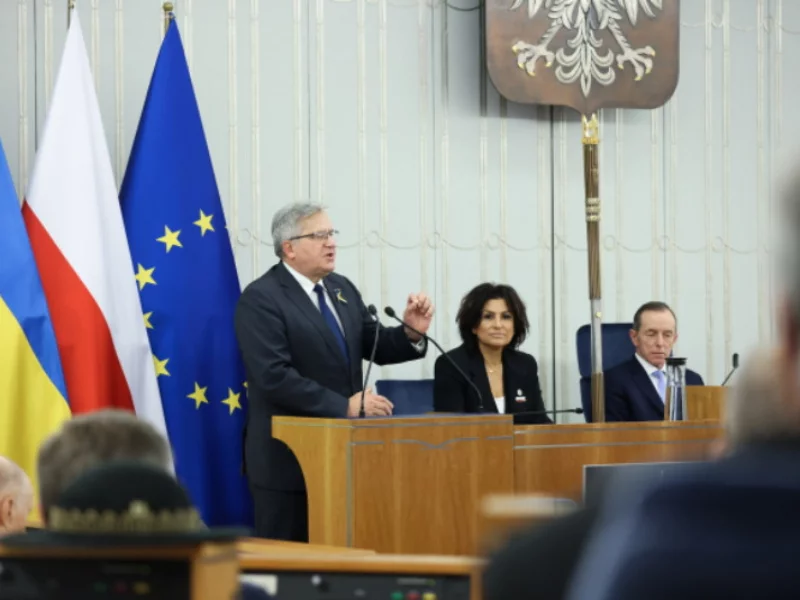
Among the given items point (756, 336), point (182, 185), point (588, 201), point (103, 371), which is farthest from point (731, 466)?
point (756, 336)

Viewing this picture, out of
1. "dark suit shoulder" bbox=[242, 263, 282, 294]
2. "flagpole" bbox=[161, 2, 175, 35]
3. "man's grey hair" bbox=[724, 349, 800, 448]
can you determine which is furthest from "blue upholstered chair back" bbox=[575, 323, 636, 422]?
"man's grey hair" bbox=[724, 349, 800, 448]

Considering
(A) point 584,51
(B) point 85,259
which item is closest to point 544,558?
(B) point 85,259

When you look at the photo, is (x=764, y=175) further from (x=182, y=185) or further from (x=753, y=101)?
(x=182, y=185)

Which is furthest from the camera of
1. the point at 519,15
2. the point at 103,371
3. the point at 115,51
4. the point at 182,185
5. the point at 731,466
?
the point at 519,15

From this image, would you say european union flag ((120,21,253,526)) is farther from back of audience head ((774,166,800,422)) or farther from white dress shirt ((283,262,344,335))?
back of audience head ((774,166,800,422))

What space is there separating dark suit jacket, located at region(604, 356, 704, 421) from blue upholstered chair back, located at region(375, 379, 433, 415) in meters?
0.89

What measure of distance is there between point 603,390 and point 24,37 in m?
3.34

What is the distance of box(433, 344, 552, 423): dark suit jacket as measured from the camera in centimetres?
572

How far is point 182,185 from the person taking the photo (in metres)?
6.30

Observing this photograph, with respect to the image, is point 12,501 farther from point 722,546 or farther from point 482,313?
point 482,313

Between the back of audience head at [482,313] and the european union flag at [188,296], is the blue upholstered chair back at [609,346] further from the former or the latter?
the european union flag at [188,296]

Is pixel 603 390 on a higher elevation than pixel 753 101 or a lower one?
lower

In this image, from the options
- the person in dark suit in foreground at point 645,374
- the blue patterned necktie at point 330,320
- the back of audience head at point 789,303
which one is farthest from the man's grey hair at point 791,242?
the person in dark suit in foreground at point 645,374

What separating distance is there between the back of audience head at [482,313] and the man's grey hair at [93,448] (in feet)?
14.2
